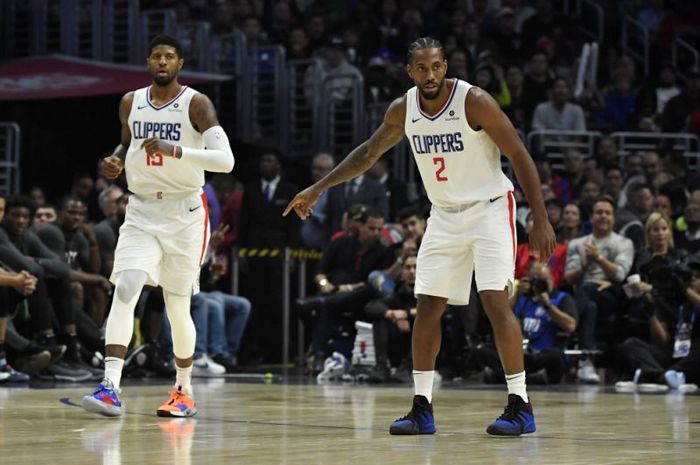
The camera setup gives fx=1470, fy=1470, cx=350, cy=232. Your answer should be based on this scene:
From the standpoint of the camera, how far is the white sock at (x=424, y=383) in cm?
799

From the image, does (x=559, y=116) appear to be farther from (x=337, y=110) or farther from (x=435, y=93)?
(x=435, y=93)

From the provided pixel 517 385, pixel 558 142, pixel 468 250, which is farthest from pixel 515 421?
pixel 558 142

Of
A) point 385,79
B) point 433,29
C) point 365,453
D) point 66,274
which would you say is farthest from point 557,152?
point 365,453

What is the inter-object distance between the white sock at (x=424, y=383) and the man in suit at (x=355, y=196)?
8.50 m

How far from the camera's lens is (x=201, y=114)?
9.10 meters

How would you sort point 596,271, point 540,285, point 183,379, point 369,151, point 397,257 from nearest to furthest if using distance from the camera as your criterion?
point 369,151
point 183,379
point 540,285
point 596,271
point 397,257

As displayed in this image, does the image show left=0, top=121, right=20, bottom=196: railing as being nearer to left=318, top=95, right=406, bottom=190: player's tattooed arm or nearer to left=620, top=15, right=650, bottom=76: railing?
left=318, top=95, right=406, bottom=190: player's tattooed arm

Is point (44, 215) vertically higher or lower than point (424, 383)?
higher

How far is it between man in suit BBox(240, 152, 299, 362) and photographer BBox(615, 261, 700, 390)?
16.8 ft

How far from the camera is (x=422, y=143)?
804cm

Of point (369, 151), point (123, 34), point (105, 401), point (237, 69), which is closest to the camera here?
point (369, 151)

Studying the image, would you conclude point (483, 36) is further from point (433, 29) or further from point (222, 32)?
point (222, 32)

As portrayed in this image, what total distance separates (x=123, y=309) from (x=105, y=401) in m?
0.59

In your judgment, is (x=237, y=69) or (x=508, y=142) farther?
(x=237, y=69)
